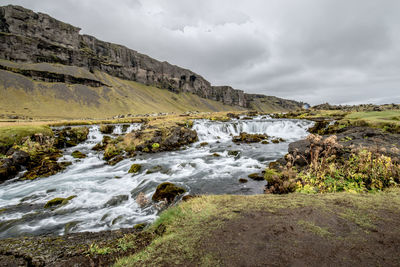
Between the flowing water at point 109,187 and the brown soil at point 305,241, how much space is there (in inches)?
199

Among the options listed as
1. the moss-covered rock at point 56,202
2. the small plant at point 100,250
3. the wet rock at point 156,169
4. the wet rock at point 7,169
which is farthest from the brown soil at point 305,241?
the wet rock at point 7,169

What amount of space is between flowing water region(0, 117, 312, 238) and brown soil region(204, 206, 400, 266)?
505 cm

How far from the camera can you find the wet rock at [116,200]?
32.1ft

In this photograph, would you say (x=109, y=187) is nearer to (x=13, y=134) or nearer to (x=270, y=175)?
(x=270, y=175)

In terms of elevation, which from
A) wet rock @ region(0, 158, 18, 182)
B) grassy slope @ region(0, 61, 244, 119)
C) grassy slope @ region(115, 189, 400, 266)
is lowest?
wet rock @ region(0, 158, 18, 182)

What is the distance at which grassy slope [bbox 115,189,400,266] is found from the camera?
10.1 feet

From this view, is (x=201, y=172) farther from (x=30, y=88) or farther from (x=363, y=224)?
(x=30, y=88)

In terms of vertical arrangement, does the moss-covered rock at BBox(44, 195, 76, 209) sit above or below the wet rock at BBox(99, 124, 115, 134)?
below

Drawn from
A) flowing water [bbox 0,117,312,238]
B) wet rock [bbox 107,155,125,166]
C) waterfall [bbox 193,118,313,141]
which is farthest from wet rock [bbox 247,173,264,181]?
waterfall [bbox 193,118,313,141]

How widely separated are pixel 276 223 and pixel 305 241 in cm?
70

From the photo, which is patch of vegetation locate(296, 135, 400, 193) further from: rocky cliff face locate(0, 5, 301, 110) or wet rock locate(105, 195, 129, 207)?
rocky cliff face locate(0, 5, 301, 110)

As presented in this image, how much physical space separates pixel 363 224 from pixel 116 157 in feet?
65.8

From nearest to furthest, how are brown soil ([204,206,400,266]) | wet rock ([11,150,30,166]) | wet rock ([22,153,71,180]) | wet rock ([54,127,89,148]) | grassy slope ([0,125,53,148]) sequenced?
brown soil ([204,206,400,266])
wet rock ([22,153,71,180])
wet rock ([11,150,30,166])
grassy slope ([0,125,53,148])
wet rock ([54,127,89,148])

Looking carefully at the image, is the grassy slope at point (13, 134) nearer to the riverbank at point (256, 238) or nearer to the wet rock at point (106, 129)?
the wet rock at point (106, 129)
